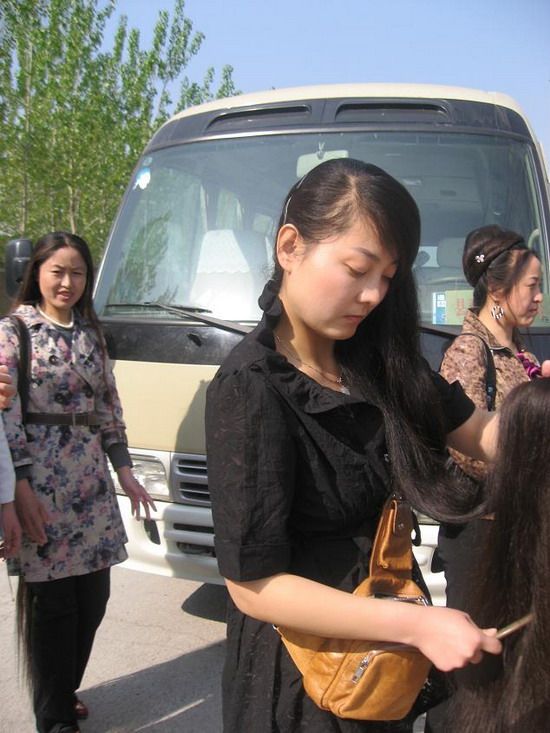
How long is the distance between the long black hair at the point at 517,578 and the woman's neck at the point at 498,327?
119 centimetres

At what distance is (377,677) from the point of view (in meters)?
1.21

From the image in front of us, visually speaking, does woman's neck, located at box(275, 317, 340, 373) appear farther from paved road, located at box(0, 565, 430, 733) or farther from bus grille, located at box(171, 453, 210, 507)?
paved road, located at box(0, 565, 430, 733)

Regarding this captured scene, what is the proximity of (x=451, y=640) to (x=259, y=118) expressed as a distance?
10.7 ft

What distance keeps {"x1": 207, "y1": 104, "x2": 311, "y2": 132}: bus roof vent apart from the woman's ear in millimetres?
2511

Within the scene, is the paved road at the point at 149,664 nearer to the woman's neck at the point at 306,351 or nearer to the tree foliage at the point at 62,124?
the woman's neck at the point at 306,351

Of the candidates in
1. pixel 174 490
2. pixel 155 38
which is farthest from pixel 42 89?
pixel 174 490

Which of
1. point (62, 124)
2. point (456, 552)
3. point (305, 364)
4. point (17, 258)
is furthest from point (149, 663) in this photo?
point (62, 124)

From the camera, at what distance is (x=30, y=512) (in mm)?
2568

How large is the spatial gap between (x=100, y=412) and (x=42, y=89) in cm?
1056

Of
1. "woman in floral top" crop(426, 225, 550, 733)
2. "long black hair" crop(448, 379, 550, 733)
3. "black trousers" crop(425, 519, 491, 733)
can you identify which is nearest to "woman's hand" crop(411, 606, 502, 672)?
"long black hair" crop(448, 379, 550, 733)

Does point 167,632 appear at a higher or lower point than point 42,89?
lower

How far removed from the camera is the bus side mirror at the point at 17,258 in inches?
128

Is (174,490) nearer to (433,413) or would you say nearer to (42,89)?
(433,413)

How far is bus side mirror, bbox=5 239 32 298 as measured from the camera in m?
3.25
